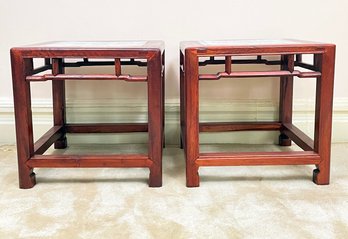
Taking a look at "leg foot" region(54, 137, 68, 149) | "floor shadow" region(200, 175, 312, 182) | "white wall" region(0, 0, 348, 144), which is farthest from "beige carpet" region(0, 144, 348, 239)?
"white wall" region(0, 0, 348, 144)

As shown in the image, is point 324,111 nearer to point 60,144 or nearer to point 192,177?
point 192,177

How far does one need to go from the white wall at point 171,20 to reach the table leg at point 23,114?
51 centimetres

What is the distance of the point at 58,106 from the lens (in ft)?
5.76

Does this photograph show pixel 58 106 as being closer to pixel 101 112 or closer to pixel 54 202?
pixel 101 112

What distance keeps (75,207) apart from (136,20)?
903 mm

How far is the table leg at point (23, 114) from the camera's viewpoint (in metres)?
1.28

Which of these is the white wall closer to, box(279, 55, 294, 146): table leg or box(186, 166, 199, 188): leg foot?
box(279, 55, 294, 146): table leg

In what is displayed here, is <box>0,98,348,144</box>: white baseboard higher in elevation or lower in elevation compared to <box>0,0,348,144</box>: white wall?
lower

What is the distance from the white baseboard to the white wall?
0.25 meters

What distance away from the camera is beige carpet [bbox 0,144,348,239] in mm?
1032

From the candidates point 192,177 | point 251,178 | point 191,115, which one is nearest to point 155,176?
point 192,177

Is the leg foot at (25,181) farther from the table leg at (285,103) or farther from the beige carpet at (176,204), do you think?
the table leg at (285,103)

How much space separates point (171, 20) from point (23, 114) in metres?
0.77

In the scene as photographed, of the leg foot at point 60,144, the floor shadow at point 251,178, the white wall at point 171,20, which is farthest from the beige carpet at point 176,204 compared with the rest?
the white wall at point 171,20
